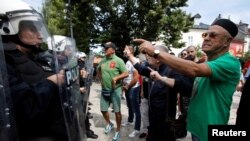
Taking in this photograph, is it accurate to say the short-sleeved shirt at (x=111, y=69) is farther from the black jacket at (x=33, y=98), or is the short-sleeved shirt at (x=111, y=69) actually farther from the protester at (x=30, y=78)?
the black jacket at (x=33, y=98)

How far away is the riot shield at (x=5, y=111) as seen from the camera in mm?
1699

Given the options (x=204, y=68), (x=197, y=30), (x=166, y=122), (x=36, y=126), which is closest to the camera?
(x=36, y=126)

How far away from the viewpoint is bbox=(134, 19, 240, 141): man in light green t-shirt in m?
2.40

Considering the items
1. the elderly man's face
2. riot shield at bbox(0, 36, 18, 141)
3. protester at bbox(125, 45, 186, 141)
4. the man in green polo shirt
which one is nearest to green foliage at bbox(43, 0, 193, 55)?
the man in green polo shirt

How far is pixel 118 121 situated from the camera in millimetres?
6207

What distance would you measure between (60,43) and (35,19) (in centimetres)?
25

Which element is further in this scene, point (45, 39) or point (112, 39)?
point (112, 39)

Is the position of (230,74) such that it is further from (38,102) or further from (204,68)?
(38,102)

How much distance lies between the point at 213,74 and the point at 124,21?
72.3 feet

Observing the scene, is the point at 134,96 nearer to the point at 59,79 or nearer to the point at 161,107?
the point at 161,107

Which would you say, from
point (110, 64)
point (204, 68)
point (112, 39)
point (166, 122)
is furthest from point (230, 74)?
point (112, 39)

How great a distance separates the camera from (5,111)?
5.61 ft

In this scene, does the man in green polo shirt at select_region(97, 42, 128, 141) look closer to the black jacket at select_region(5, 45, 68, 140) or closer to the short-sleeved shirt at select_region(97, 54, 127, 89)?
the short-sleeved shirt at select_region(97, 54, 127, 89)

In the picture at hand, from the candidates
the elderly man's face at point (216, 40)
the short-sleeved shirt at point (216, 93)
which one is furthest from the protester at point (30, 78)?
the elderly man's face at point (216, 40)
